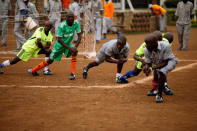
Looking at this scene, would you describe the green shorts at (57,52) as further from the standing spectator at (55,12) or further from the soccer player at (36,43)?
the standing spectator at (55,12)

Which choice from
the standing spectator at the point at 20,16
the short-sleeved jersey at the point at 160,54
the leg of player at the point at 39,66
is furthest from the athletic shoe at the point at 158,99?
the standing spectator at the point at 20,16

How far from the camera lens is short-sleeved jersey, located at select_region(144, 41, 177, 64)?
5848 mm

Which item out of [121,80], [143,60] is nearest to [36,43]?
[121,80]

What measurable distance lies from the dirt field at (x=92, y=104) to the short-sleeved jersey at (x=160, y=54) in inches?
29.0

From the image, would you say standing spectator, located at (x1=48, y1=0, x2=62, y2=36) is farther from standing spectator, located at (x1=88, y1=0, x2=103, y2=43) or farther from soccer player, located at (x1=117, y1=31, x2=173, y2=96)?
soccer player, located at (x1=117, y1=31, x2=173, y2=96)

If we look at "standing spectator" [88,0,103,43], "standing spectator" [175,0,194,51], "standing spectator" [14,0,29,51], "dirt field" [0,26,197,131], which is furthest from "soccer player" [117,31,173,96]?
"standing spectator" [88,0,103,43]

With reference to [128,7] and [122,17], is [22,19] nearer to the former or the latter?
[122,17]

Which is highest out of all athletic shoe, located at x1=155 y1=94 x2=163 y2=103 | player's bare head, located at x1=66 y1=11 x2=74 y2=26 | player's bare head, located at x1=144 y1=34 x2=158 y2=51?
player's bare head, located at x1=66 y1=11 x2=74 y2=26

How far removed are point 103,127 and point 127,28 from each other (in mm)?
16832

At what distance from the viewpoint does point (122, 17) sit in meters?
20.5

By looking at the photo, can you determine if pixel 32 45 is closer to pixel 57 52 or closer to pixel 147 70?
pixel 57 52

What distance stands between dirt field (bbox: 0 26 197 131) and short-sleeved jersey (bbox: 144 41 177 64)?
2.41 feet

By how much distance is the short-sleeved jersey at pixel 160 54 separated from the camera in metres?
5.85

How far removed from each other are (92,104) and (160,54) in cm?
148
